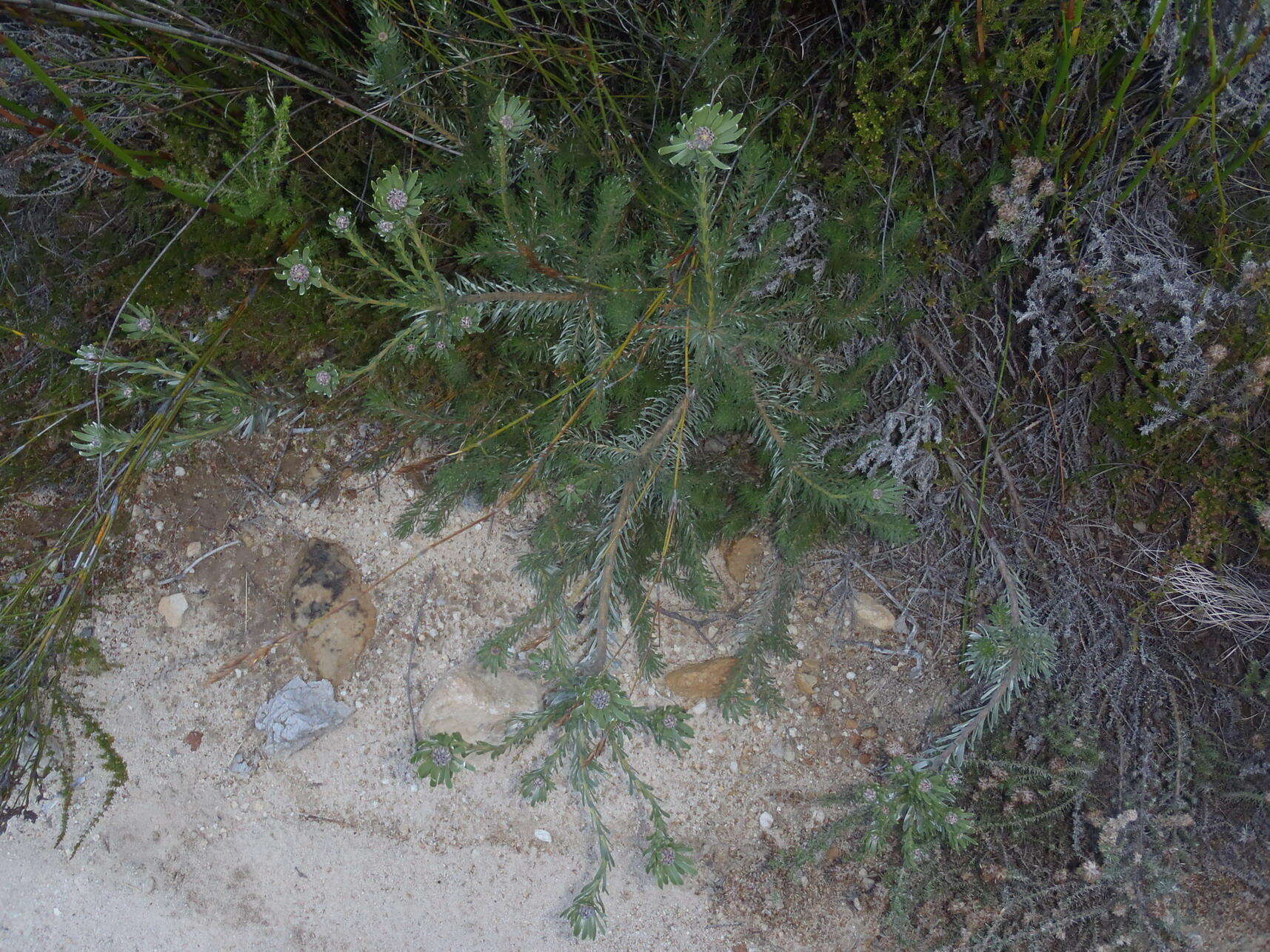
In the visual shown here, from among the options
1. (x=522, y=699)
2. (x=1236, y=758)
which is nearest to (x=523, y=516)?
(x=522, y=699)

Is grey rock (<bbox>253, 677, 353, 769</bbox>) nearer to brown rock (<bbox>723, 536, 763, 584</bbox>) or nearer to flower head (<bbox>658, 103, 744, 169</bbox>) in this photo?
brown rock (<bbox>723, 536, 763, 584</bbox>)

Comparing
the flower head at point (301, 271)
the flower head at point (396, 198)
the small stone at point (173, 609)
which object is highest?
the flower head at point (396, 198)

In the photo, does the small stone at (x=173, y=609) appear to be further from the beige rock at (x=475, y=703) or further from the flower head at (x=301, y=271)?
the flower head at (x=301, y=271)

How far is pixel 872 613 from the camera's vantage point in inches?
111

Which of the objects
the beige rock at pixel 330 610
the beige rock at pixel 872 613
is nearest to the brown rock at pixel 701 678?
the beige rock at pixel 872 613

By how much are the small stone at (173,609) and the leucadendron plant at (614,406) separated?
891 millimetres

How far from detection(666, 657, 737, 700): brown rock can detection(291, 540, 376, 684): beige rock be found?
111 centimetres

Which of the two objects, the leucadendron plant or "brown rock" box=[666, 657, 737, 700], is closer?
the leucadendron plant

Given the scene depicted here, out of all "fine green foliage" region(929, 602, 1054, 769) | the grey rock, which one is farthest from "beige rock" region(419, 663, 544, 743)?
"fine green foliage" region(929, 602, 1054, 769)

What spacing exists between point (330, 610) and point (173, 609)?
57cm

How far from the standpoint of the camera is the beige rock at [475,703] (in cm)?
275

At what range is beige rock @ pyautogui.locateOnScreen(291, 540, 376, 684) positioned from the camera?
9.24 ft

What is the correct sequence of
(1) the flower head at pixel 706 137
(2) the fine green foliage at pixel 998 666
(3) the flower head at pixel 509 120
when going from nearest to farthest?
(1) the flower head at pixel 706 137 → (3) the flower head at pixel 509 120 → (2) the fine green foliage at pixel 998 666

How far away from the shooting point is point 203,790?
283 centimetres
